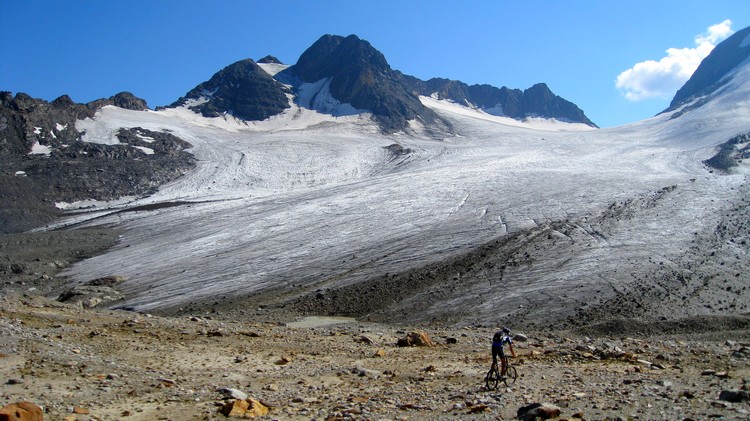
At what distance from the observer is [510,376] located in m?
13.4

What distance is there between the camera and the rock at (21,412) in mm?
8250

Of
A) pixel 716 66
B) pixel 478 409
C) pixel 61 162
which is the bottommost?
pixel 478 409

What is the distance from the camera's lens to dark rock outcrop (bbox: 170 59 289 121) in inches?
4592

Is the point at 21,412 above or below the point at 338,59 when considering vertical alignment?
below

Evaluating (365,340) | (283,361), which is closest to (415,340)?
(365,340)

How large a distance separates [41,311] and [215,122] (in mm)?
93176

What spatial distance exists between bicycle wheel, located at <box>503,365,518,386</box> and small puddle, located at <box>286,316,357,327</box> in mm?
12007

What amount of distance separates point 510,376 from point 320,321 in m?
13.2

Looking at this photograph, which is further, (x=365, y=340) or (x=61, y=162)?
(x=61, y=162)

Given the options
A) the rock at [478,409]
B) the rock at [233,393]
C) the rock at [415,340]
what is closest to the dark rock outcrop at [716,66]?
the rock at [415,340]

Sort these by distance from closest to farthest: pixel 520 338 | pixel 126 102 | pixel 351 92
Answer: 1. pixel 520 338
2. pixel 126 102
3. pixel 351 92

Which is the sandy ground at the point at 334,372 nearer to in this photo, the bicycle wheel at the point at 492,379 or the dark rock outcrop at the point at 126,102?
the bicycle wheel at the point at 492,379

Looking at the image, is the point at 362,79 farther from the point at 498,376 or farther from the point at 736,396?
the point at 736,396

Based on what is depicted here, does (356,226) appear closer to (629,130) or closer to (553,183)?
(553,183)
